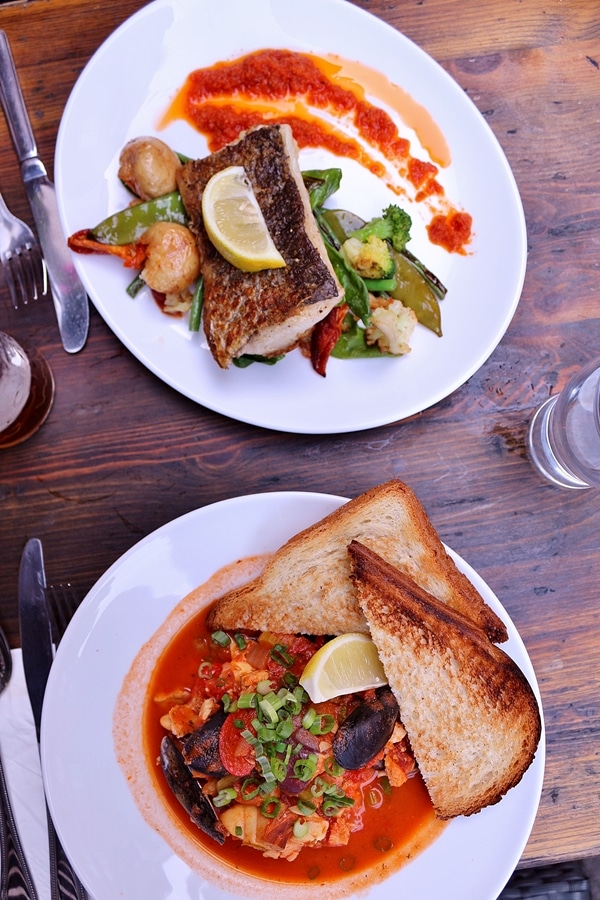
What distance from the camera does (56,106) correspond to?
3154 millimetres

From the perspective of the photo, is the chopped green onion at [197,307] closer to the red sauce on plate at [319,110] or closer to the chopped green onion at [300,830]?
the red sauce on plate at [319,110]

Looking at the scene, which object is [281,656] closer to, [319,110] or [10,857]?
[10,857]

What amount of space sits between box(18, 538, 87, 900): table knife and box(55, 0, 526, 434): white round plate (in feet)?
3.41

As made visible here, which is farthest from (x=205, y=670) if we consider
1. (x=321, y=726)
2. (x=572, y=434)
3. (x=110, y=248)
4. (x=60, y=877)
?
(x=572, y=434)

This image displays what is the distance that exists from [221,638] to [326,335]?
4.52 feet

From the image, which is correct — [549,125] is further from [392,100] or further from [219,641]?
[219,641]

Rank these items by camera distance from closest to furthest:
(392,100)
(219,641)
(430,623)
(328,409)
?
(430,623)
(219,641)
(328,409)
(392,100)

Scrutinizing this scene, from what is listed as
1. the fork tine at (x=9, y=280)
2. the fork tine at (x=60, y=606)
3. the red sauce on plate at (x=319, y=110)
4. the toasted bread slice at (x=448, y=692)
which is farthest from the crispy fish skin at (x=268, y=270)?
the fork tine at (x=60, y=606)

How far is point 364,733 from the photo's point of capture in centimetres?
254

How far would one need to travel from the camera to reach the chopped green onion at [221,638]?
9.05 feet

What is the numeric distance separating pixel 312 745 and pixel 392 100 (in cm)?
295

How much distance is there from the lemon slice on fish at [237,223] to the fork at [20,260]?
2.72 ft

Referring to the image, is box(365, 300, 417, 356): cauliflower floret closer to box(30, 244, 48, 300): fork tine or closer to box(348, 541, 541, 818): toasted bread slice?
box(348, 541, 541, 818): toasted bread slice

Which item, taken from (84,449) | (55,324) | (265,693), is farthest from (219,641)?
(55,324)
